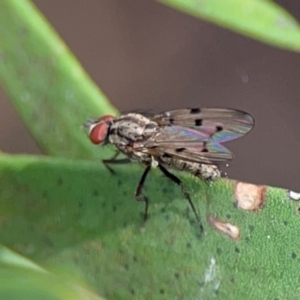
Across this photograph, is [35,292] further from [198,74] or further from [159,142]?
[198,74]

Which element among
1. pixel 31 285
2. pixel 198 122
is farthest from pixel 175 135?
pixel 31 285

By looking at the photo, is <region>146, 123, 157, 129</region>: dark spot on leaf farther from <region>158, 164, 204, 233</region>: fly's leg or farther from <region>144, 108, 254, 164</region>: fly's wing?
<region>158, 164, 204, 233</region>: fly's leg

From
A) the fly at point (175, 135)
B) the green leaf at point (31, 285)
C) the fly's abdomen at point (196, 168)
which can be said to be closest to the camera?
the green leaf at point (31, 285)

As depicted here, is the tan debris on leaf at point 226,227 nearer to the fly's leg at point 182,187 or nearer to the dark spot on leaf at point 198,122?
the fly's leg at point 182,187

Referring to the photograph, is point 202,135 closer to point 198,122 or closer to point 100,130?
point 198,122

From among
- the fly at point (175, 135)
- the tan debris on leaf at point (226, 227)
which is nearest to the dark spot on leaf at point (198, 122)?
the fly at point (175, 135)

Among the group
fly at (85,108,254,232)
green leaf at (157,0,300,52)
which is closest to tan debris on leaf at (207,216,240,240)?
fly at (85,108,254,232)
